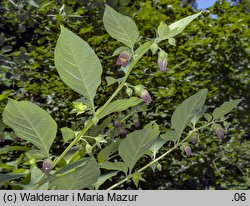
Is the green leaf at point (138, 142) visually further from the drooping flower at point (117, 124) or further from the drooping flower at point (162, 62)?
the drooping flower at point (117, 124)

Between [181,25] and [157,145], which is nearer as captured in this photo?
[181,25]

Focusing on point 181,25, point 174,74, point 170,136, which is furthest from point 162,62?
point 174,74

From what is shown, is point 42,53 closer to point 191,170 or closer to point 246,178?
point 191,170

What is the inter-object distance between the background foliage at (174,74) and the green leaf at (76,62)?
2812 millimetres

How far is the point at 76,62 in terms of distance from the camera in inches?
23.9

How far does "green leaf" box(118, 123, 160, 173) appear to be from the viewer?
0.66 metres

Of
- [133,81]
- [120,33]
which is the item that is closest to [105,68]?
[133,81]

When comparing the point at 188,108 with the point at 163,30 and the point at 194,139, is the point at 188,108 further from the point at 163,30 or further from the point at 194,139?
the point at 194,139

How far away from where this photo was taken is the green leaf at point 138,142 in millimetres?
661

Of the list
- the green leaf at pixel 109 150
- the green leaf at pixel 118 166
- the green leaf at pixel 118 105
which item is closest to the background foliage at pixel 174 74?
the green leaf at pixel 109 150

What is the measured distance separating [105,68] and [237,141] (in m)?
2.16

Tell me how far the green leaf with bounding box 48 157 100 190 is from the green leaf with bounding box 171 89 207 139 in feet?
0.71

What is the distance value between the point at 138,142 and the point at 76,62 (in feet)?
0.48

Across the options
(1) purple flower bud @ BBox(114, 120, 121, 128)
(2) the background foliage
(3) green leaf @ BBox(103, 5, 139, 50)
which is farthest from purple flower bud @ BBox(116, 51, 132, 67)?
(2) the background foliage
